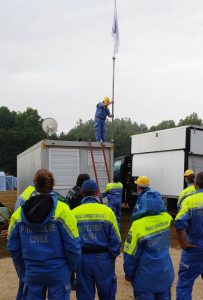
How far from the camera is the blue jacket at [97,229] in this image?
150 inches

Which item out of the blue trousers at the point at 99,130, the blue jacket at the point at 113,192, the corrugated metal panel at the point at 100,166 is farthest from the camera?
the blue trousers at the point at 99,130

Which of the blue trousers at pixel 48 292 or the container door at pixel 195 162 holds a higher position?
the container door at pixel 195 162

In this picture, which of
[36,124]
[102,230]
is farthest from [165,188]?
[36,124]

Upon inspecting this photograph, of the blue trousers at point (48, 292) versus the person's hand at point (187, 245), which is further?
the person's hand at point (187, 245)

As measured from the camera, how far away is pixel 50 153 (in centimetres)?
908

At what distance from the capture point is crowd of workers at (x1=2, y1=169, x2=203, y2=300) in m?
Answer: 3.26

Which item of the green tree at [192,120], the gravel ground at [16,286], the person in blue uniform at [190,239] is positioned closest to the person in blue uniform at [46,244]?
the person in blue uniform at [190,239]

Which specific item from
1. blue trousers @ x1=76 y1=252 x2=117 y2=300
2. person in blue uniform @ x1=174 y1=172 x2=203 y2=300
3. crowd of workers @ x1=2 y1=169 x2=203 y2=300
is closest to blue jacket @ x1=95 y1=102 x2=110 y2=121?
person in blue uniform @ x1=174 y1=172 x2=203 y2=300

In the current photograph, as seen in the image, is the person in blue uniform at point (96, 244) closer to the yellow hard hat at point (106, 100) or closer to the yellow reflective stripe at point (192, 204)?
the yellow reflective stripe at point (192, 204)

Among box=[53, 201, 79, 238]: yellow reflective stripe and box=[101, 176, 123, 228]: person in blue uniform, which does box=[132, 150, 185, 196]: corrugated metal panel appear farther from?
box=[53, 201, 79, 238]: yellow reflective stripe

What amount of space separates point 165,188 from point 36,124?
40935 millimetres

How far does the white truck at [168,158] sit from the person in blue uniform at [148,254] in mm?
8804

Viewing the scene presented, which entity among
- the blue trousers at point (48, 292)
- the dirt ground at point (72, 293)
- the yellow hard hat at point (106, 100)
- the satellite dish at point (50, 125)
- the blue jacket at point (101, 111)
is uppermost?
the yellow hard hat at point (106, 100)

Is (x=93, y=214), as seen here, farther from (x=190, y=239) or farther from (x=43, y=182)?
(x=190, y=239)
